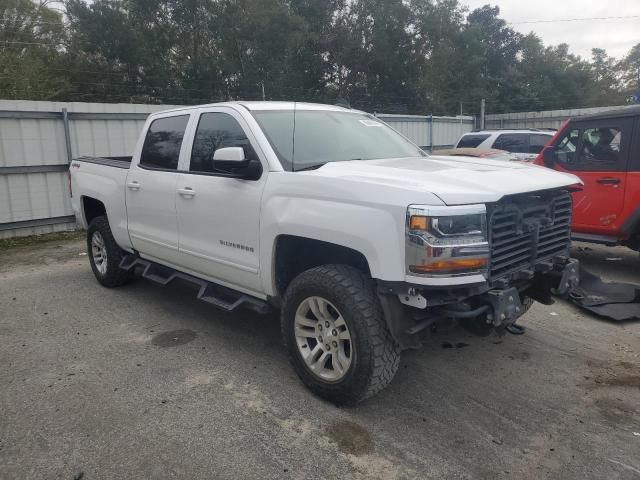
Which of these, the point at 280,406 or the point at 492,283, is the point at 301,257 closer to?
the point at 280,406

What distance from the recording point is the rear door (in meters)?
6.15

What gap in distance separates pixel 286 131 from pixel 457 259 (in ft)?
5.91

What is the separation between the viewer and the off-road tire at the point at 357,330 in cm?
315

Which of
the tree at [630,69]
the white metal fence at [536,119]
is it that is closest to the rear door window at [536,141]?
the white metal fence at [536,119]

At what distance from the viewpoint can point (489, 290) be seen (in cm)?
309

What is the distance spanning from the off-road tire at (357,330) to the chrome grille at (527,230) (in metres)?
0.74

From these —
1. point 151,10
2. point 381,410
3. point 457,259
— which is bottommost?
point 381,410

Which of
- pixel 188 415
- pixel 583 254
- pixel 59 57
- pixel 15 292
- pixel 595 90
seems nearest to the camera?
pixel 188 415

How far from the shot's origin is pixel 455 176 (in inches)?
129

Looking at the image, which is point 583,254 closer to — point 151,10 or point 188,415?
point 188,415

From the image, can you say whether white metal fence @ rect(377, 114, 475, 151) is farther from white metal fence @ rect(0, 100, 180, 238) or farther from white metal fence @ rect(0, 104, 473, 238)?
white metal fence @ rect(0, 100, 180, 238)

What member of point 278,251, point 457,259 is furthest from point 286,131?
point 457,259

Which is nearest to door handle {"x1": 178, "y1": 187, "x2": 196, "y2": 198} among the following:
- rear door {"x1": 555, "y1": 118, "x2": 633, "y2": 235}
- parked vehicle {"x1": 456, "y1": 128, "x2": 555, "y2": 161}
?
rear door {"x1": 555, "y1": 118, "x2": 633, "y2": 235}

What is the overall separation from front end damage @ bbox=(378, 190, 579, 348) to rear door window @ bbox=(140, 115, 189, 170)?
2.59 metres
